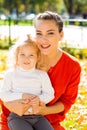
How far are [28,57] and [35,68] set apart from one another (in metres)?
0.15

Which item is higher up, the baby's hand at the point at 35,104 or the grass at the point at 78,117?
the baby's hand at the point at 35,104

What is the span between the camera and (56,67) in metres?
4.62

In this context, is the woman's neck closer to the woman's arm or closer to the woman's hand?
the woman's arm

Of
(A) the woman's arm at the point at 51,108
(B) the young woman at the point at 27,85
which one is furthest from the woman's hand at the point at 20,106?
(A) the woman's arm at the point at 51,108

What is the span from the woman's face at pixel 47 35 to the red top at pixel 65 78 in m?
0.24

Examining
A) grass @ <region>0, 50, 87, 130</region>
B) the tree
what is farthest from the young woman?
the tree

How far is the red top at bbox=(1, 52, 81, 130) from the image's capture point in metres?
4.59

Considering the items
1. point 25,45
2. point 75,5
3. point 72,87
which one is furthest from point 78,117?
point 75,5

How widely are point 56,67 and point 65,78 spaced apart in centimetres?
14

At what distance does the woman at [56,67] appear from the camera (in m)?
4.41

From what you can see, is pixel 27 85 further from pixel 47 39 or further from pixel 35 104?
pixel 47 39

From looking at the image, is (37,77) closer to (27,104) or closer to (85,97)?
(27,104)

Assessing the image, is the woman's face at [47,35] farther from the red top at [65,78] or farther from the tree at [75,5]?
the tree at [75,5]

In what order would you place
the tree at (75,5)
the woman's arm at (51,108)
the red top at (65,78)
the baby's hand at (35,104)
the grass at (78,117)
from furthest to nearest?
the tree at (75,5), the grass at (78,117), the red top at (65,78), the woman's arm at (51,108), the baby's hand at (35,104)
